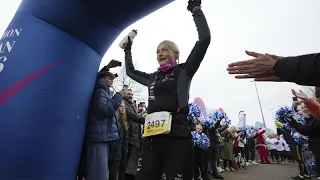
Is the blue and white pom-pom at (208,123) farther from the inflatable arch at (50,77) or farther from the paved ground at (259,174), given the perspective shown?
the inflatable arch at (50,77)

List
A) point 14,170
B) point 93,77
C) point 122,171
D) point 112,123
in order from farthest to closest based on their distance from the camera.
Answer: point 122,171, point 112,123, point 93,77, point 14,170

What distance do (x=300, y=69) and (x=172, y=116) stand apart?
1.22 meters

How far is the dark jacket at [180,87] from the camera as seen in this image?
7.88 ft

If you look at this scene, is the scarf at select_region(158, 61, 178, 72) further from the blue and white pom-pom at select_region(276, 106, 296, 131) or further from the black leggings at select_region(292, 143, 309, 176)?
the black leggings at select_region(292, 143, 309, 176)

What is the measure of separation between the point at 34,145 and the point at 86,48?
1147 millimetres

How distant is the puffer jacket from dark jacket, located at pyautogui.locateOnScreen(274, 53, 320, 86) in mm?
2305

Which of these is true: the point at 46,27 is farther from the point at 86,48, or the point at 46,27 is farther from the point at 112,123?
the point at 112,123

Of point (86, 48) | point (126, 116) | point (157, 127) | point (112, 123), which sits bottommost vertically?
point (157, 127)

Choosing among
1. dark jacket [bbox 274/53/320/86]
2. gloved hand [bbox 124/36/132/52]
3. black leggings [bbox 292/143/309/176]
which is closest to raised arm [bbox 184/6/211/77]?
dark jacket [bbox 274/53/320/86]

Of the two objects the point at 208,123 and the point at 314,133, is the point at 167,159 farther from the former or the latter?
the point at 208,123

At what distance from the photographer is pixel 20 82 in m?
2.49

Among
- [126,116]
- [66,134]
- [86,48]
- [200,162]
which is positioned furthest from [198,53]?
[200,162]

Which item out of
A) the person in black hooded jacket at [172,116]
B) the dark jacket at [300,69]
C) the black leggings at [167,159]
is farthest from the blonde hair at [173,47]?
the dark jacket at [300,69]

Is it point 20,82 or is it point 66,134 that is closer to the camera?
point 20,82
